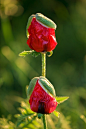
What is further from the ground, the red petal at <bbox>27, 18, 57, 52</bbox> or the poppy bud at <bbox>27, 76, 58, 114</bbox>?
the red petal at <bbox>27, 18, 57, 52</bbox>

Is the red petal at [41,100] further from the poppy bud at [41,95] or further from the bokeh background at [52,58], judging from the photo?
the bokeh background at [52,58]

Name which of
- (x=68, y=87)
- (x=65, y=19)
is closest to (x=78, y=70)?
(x=68, y=87)

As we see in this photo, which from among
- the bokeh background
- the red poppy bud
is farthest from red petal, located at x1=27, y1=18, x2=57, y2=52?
the bokeh background

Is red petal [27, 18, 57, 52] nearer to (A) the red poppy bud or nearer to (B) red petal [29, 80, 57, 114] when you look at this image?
(A) the red poppy bud

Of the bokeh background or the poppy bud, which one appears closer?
the poppy bud

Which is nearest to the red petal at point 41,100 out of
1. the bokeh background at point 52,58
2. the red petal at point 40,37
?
the red petal at point 40,37

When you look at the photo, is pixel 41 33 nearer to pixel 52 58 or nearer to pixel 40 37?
pixel 40 37

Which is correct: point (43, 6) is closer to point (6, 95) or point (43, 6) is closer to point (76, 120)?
point (6, 95)

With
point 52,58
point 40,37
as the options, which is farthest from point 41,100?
point 52,58
